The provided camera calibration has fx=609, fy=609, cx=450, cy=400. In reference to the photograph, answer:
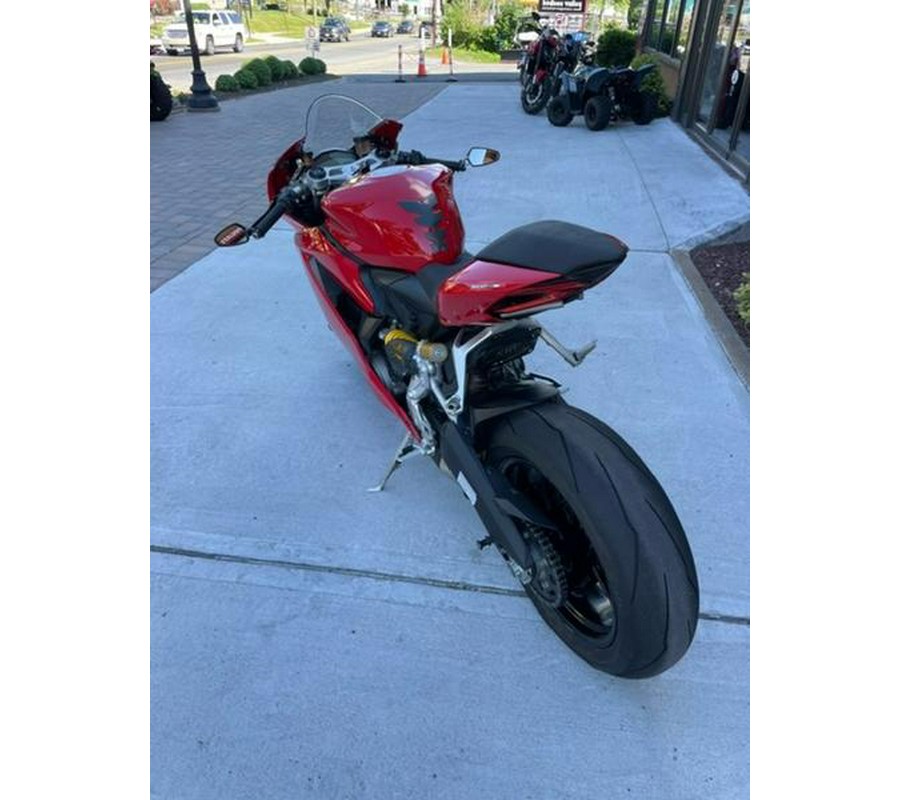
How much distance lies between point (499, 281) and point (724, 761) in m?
1.29

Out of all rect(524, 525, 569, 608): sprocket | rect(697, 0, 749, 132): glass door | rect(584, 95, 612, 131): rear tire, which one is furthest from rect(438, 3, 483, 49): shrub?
rect(524, 525, 569, 608): sprocket

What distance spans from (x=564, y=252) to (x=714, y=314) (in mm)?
2441

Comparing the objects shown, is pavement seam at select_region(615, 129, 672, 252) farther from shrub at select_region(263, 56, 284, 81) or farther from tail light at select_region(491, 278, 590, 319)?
shrub at select_region(263, 56, 284, 81)

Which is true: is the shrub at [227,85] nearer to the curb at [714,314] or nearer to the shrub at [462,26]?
the curb at [714,314]

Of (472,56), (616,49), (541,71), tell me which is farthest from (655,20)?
(472,56)

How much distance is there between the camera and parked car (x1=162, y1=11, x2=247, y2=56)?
23906 millimetres

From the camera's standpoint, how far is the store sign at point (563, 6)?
42.8 ft

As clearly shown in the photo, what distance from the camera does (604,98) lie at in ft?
26.7

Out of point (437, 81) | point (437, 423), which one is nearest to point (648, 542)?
point (437, 423)

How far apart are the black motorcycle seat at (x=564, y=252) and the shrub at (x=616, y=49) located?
1275 centimetres

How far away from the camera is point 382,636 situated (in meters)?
1.79

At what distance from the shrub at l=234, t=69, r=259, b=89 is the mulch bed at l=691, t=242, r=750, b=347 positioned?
11257mm

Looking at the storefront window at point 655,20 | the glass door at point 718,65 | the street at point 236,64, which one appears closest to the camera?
the glass door at point 718,65

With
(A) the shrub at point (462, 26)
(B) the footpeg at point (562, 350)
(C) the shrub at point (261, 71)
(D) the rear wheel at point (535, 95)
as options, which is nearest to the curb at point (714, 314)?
(B) the footpeg at point (562, 350)
